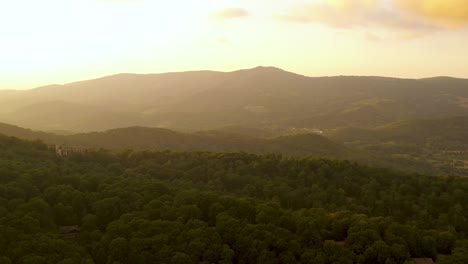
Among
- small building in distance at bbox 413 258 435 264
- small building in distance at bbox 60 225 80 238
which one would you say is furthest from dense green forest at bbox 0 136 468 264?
small building in distance at bbox 60 225 80 238

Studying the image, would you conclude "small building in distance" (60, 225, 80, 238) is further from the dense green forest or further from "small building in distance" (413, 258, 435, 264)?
"small building in distance" (413, 258, 435, 264)

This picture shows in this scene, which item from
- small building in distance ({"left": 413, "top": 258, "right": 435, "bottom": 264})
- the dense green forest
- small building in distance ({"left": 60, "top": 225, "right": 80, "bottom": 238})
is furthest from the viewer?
small building in distance ({"left": 60, "top": 225, "right": 80, "bottom": 238})

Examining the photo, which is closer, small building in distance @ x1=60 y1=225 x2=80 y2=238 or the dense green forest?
the dense green forest

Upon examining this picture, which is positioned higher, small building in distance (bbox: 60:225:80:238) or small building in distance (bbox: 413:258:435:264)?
small building in distance (bbox: 60:225:80:238)

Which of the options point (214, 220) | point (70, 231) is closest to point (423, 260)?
point (214, 220)

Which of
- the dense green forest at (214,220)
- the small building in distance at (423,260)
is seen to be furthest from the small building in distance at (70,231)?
the small building in distance at (423,260)

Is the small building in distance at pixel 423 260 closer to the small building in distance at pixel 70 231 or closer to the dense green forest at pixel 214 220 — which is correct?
the dense green forest at pixel 214 220

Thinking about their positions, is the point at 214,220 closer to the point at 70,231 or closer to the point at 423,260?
the point at 70,231
